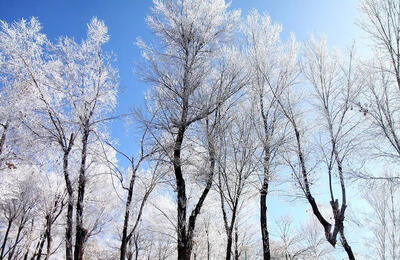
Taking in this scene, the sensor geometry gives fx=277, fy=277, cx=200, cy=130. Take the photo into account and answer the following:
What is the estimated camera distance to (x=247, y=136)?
28.7 feet

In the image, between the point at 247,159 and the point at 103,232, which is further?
the point at 103,232

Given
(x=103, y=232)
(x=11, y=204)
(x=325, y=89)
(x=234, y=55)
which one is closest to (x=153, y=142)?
(x=234, y=55)

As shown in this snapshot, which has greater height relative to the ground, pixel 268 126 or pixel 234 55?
pixel 234 55

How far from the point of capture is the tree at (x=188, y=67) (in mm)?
8805

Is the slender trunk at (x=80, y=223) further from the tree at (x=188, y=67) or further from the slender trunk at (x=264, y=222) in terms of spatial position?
the slender trunk at (x=264, y=222)

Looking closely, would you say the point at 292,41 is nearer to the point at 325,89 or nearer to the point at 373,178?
the point at 325,89

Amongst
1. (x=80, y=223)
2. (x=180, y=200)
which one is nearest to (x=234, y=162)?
(x=180, y=200)

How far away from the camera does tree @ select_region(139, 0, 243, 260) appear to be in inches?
347

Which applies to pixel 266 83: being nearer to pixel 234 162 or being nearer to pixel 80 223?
pixel 234 162

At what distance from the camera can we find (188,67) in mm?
8992

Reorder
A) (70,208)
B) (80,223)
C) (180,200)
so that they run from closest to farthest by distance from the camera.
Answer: (180,200) < (80,223) < (70,208)

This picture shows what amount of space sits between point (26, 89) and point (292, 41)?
1031 cm

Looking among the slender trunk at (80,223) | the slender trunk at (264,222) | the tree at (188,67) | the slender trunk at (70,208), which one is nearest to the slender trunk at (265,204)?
the slender trunk at (264,222)

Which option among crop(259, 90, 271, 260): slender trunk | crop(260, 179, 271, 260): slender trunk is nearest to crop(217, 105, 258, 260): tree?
crop(259, 90, 271, 260): slender trunk
